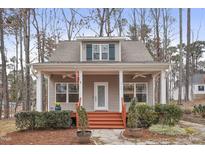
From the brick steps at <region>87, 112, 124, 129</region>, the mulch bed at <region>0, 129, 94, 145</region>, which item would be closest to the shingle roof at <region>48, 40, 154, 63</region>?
the brick steps at <region>87, 112, 124, 129</region>

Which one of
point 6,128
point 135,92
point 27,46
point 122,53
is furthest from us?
point 27,46

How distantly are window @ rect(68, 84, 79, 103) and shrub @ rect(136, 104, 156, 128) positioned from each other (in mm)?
5188

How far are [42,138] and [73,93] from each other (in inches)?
279

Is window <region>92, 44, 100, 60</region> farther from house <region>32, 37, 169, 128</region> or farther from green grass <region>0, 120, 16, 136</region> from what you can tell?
green grass <region>0, 120, 16, 136</region>

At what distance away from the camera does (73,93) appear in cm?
1891

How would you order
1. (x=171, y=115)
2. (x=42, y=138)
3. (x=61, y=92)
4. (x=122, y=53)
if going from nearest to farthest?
(x=42, y=138) → (x=171, y=115) → (x=61, y=92) → (x=122, y=53)

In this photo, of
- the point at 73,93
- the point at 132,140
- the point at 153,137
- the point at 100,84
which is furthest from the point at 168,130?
the point at 73,93

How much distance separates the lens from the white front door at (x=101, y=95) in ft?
61.6

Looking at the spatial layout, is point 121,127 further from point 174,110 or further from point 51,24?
point 51,24

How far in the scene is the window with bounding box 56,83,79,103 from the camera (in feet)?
61.7

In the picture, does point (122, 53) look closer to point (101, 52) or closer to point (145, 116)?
point (101, 52)

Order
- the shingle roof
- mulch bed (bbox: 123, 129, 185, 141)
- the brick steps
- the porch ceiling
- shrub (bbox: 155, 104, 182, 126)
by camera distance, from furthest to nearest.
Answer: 1. the shingle roof
2. the porch ceiling
3. the brick steps
4. shrub (bbox: 155, 104, 182, 126)
5. mulch bed (bbox: 123, 129, 185, 141)
